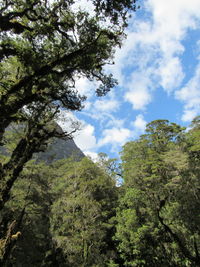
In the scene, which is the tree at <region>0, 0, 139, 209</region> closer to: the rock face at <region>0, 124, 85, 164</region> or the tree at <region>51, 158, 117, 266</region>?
the rock face at <region>0, 124, 85, 164</region>

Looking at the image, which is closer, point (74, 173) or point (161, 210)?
point (161, 210)

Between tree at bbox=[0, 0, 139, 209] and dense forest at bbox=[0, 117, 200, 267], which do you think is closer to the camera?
tree at bbox=[0, 0, 139, 209]

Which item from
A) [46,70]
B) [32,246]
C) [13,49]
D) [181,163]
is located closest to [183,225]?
[181,163]

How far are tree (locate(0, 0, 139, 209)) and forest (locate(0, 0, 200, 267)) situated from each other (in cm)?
4

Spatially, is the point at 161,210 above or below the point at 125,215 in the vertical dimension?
above

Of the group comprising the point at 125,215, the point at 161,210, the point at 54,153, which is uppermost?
the point at 54,153

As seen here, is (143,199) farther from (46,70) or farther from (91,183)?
(46,70)

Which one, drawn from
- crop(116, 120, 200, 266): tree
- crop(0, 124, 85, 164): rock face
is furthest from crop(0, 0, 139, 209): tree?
crop(116, 120, 200, 266): tree

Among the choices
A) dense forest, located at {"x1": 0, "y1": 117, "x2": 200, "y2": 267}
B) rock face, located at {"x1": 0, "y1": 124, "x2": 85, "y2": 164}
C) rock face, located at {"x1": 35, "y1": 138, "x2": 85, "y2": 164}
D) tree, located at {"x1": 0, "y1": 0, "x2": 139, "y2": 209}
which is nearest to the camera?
tree, located at {"x1": 0, "y1": 0, "x2": 139, "y2": 209}

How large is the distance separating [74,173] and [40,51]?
15.5 meters

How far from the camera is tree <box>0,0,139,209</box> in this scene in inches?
278

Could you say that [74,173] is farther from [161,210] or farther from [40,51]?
[40,51]

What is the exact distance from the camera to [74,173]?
21.4 m

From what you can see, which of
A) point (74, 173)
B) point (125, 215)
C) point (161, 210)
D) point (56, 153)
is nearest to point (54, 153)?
point (56, 153)
